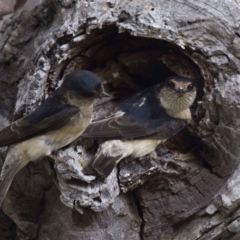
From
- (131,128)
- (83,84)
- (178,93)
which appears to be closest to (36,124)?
(83,84)

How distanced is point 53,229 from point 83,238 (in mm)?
207

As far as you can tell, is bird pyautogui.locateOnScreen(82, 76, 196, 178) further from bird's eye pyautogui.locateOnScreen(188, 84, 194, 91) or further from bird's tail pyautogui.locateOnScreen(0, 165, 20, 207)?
bird's tail pyautogui.locateOnScreen(0, 165, 20, 207)

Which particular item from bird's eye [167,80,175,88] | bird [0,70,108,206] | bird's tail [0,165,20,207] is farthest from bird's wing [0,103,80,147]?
bird's eye [167,80,175,88]

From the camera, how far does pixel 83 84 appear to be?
2.78m

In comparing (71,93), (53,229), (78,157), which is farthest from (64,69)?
(53,229)

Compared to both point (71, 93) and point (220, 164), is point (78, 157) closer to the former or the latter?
point (71, 93)

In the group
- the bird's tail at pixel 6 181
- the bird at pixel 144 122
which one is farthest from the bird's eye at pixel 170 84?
the bird's tail at pixel 6 181

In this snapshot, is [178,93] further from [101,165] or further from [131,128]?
[101,165]

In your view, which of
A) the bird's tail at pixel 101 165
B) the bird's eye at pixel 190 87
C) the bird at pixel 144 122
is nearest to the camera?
the bird's tail at pixel 101 165

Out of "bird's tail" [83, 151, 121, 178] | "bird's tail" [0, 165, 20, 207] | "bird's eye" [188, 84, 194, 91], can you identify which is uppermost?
"bird's eye" [188, 84, 194, 91]

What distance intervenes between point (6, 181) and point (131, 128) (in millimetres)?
606

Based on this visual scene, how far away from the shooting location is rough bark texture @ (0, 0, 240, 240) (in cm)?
279

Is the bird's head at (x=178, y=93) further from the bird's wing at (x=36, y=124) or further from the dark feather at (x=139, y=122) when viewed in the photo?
the bird's wing at (x=36, y=124)

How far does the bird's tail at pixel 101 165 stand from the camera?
268cm
